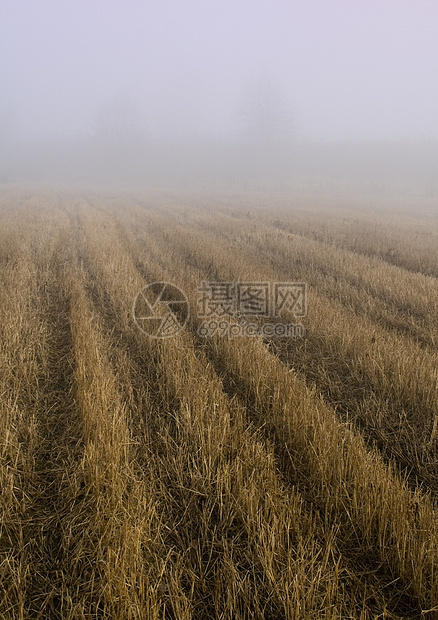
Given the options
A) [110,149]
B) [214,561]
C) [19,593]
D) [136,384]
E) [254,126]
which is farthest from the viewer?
[110,149]

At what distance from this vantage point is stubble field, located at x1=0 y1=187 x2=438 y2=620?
1642 millimetres

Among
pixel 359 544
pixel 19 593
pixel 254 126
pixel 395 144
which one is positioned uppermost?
pixel 254 126

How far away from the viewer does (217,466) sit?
94.7 inches

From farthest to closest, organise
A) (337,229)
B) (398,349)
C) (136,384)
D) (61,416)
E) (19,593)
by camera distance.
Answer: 1. (337,229)
2. (398,349)
3. (136,384)
4. (61,416)
5. (19,593)

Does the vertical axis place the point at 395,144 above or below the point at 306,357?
above

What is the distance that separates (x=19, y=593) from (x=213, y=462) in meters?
1.18

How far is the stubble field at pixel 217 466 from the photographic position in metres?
1.64

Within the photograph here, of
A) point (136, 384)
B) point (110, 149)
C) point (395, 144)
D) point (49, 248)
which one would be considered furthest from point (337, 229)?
point (110, 149)

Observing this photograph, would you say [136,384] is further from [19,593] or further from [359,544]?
[359,544]

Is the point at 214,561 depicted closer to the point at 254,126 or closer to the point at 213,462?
the point at 213,462

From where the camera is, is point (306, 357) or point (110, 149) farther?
point (110, 149)

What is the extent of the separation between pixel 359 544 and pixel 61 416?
229 centimetres

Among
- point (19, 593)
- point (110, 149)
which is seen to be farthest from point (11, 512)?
point (110, 149)

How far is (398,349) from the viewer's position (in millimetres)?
3959
